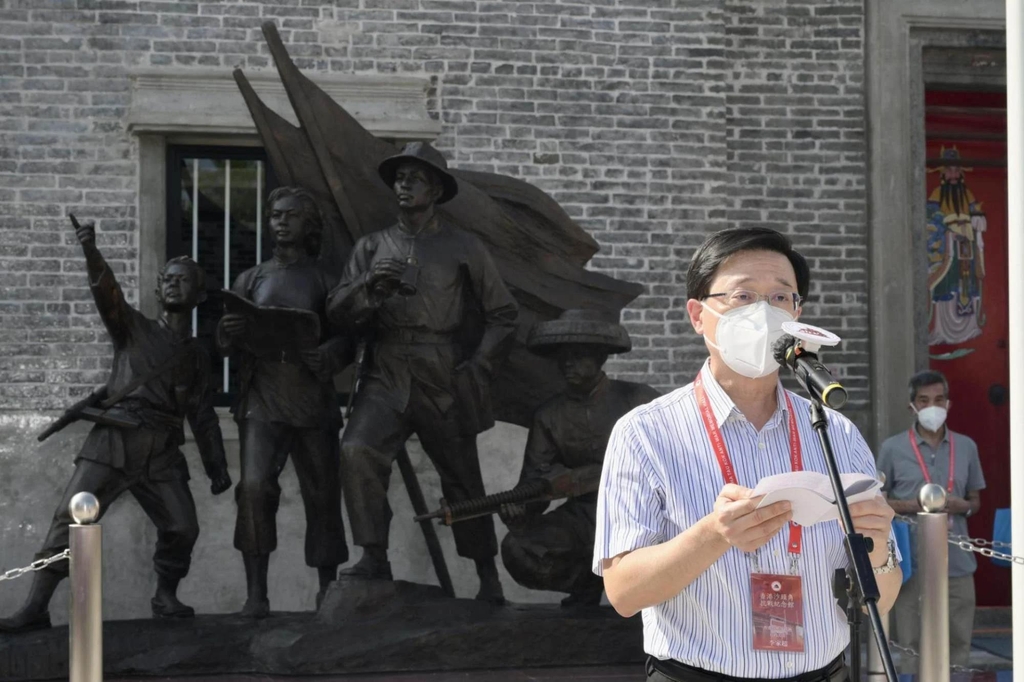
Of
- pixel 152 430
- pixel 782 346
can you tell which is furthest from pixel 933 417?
pixel 782 346

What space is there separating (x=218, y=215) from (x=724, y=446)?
708 cm

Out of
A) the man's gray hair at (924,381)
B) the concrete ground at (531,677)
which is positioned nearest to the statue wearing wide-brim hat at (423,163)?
the concrete ground at (531,677)

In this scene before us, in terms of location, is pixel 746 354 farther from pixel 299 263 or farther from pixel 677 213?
pixel 677 213

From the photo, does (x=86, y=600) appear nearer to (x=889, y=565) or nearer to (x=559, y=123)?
(x=889, y=565)

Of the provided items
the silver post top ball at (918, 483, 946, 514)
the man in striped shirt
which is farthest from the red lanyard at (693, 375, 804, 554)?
the silver post top ball at (918, 483, 946, 514)

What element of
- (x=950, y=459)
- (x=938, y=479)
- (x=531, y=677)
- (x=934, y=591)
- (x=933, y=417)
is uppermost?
(x=933, y=417)

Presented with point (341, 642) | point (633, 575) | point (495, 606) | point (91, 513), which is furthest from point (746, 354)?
point (495, 606)

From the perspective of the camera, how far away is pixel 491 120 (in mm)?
9297

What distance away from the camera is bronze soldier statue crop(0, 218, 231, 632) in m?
7.34

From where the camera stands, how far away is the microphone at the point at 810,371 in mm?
2334

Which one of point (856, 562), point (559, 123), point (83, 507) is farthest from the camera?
point (559, 123)

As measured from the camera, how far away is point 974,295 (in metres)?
10.1

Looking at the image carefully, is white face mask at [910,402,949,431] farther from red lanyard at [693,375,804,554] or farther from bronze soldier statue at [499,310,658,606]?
red lanyard at [693,375,804,554]

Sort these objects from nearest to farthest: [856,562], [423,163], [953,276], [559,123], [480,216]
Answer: [856,562], [423,163], [480,216], [559,123], [953,276]
